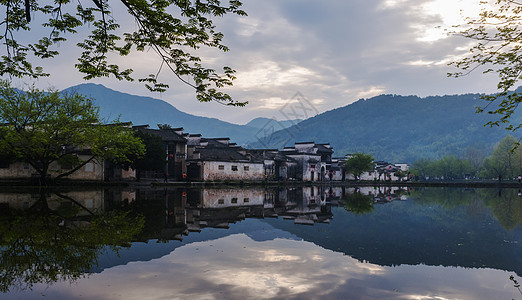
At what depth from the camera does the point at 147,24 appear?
739 centimetres

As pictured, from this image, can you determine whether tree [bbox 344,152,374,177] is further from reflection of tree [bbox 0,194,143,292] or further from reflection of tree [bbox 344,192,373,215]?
reflection of tree [bbox 0,194,143,292]

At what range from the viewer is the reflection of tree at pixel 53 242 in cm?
602

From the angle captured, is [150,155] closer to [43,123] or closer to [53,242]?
[43,123]

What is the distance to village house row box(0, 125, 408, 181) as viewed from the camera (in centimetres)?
3859

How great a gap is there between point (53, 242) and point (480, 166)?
13583 cm

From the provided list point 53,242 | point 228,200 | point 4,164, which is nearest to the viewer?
point 53,242

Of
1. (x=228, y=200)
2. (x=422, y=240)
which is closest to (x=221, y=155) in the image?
(x=228, y=200)

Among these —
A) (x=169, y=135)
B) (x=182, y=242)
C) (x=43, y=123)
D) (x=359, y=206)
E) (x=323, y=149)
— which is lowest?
(x=359, y=206)

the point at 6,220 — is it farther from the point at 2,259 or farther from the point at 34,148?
the point at 34,148

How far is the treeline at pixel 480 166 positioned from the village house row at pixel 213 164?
3441 cm

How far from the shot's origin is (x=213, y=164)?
49969 millimetres

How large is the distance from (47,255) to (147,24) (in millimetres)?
4955

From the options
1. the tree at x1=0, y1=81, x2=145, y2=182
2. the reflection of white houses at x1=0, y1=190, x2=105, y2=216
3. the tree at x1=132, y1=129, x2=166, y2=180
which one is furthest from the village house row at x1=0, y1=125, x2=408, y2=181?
the reflection of white houses at x1=0, y1=190, x2=105, y2=216

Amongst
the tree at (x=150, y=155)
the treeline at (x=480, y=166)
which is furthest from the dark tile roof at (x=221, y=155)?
the treeline at (x=480, y=166)
